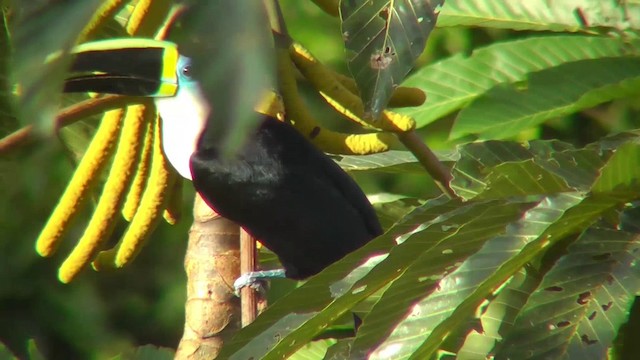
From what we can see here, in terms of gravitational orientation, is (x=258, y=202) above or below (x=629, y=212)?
below

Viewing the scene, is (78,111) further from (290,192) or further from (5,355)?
(290,192)

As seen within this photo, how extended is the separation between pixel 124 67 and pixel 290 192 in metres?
0.53

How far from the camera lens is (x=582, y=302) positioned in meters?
1.01

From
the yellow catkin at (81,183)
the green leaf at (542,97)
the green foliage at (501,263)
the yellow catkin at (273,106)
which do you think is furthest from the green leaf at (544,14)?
the yellow catkin at (81,183)

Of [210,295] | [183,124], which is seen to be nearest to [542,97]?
[210,295]

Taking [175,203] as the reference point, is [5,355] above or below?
below

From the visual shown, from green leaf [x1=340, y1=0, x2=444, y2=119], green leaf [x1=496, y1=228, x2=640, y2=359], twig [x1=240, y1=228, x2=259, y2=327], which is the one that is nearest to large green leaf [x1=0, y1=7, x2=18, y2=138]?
twig [x1=240, y1=228, x2=259, y2=327]

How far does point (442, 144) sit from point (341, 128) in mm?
471

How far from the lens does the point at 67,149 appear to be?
1550mm

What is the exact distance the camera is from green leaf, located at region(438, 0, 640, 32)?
4.66ft

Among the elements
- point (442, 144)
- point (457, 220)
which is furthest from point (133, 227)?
point (442, 144)

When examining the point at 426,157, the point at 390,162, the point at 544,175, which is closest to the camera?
the point at 544,175

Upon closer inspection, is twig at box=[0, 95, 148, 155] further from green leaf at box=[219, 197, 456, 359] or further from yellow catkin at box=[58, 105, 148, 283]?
green leaf at box=[219, 197, 456, 359]

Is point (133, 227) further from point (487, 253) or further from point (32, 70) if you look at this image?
point (32, 70)
